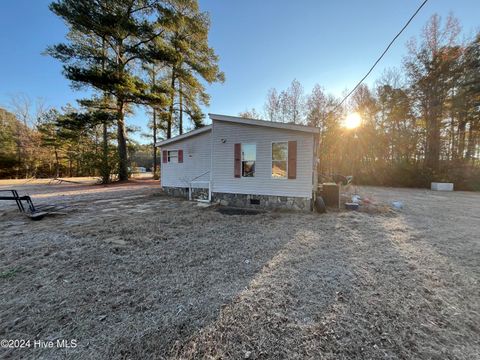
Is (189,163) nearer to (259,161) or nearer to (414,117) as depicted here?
(259,161)

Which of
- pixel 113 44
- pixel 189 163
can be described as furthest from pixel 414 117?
pixel 113 44

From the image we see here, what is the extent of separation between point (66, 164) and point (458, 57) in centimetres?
4114

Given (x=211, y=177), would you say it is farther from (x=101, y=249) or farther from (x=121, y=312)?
(x=121, y=312)

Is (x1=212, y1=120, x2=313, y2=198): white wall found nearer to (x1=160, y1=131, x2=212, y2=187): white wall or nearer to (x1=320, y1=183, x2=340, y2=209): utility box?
(x1=160, y1=131, x2=212, y2=187): white wall

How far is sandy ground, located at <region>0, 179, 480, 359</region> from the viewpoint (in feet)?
5.35

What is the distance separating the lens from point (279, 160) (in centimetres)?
679

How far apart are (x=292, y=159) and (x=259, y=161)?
118cm

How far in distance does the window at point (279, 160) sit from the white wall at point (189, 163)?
297 centimetres

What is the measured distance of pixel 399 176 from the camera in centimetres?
1545

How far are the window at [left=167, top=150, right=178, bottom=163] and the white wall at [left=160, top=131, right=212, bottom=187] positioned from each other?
15 centimetres

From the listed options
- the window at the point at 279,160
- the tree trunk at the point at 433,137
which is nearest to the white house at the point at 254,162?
the window at the point at 279,160

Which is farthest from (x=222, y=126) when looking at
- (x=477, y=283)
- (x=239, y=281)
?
(x=477, y=283)

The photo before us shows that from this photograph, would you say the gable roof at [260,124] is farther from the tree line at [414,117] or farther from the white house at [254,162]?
the tree line at [414,117]

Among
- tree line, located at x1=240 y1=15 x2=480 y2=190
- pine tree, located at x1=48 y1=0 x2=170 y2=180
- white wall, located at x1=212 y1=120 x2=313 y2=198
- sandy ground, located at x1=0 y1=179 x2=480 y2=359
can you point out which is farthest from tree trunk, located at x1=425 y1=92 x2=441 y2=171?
pine tree, located at x1=48 y1=0 x2=170 y2=180
